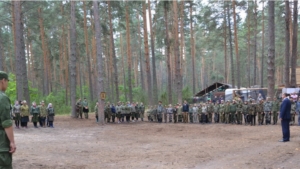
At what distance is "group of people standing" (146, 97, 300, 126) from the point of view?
17.4m

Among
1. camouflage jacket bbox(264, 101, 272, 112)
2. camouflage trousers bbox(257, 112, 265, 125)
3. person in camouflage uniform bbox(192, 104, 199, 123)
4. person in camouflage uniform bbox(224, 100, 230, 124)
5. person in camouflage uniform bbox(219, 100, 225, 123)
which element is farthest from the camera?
person in camouflage uniform bbox(192, 104, 199, 123)

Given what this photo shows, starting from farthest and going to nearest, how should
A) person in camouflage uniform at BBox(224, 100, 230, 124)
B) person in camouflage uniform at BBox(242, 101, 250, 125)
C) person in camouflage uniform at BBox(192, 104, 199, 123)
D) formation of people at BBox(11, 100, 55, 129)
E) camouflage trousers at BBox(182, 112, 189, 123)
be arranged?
camouflage trousers at BBox(182, 112, 189, 123) → person in camouflage uniform at BBox(192, 104, 199, 123) → person in camouflage uniform at BBox(224, 100, 230, 124) → person in camouflage uniform at BBox(242, 101, 250, 125) → formation of people at BBox(11, 100, 55, 129)

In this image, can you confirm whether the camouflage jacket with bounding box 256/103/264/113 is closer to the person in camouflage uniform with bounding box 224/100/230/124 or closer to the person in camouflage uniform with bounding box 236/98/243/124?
the person in camouflage uniform with bounding box 236/98/243/124

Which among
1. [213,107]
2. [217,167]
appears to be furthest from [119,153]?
[213,107]

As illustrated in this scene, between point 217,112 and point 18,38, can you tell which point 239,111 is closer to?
point 217,112

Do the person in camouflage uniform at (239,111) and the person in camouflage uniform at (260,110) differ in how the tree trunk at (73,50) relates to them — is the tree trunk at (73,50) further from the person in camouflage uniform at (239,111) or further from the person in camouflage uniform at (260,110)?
the person in camouflage uniform at (260,110)

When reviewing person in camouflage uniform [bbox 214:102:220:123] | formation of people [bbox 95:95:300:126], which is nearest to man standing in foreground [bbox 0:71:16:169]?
formation of people [bbox 95:95:300:126]

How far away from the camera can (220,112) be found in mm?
19766

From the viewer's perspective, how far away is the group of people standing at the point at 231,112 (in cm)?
1736

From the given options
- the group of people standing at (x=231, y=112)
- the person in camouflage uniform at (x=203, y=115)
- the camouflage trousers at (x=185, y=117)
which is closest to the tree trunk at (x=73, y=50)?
the group of people standing at (x=231, y=112)

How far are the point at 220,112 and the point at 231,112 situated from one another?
890 mm

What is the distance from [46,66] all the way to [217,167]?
29957 mm

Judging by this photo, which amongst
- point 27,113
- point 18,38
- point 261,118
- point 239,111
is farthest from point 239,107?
point 18,38

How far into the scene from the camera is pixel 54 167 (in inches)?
288
